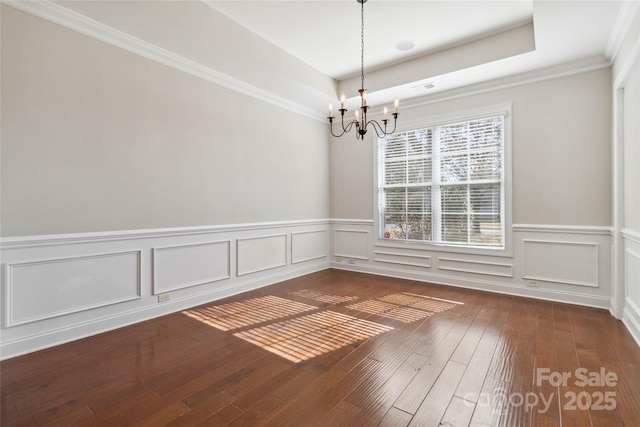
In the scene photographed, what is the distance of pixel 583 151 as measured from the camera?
12.1 feet

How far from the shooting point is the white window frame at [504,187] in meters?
4.14

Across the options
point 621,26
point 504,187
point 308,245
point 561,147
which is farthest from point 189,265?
point 621,26

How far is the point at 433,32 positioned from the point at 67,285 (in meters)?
4.48

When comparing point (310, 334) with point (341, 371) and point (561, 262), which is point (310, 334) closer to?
point (341, 371)

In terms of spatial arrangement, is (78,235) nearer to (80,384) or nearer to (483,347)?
(80,384)

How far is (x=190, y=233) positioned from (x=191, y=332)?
117 cm

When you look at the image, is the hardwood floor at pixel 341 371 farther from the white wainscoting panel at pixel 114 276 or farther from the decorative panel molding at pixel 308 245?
the decorative panel molding at pixel 308 245

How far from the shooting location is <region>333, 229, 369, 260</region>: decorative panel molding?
5500mm

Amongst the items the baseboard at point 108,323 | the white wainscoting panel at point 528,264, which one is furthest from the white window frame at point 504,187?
the baseboard at point 108,323

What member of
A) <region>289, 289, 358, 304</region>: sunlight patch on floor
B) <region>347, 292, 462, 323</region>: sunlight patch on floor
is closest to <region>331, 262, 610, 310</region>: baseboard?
<region>347, 292, 462, 323</region>: sunlight patch on floor

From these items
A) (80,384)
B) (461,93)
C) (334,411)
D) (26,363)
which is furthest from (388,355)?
(461,93)

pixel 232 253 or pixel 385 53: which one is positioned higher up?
pixel 385 53

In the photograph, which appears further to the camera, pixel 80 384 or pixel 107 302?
pixel 107 302

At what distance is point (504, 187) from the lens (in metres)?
4.18
